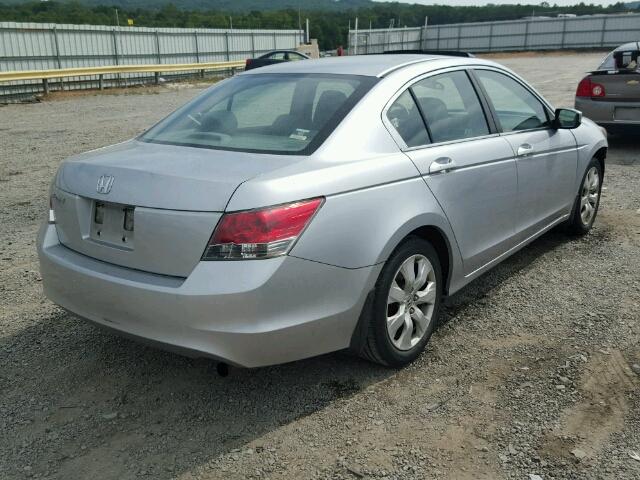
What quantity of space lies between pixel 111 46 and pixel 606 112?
19921mm

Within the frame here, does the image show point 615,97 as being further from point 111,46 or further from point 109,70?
point 111,46

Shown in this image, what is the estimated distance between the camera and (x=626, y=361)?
361cm

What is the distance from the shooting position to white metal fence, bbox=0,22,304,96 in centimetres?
2030

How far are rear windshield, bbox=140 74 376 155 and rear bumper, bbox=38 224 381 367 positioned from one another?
2.29 ft

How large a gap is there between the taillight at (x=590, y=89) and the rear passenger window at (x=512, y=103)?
5216mm

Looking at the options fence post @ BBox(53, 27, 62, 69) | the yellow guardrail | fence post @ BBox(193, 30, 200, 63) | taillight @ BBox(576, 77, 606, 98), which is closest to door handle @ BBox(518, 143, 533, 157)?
taillight @ BBox(576, 77, 606, 98)

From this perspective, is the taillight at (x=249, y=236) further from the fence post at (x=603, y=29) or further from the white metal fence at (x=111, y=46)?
the fence post at (x=603, y=29)

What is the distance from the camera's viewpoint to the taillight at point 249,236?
2.73m

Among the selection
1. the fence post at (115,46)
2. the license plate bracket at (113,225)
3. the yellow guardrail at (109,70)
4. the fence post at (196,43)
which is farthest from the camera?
the fence post at (196,43)

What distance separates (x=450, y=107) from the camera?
3.99 meters

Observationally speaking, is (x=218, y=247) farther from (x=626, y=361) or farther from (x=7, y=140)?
(x=7, y=140)

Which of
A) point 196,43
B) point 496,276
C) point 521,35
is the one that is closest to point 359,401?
point 496,276

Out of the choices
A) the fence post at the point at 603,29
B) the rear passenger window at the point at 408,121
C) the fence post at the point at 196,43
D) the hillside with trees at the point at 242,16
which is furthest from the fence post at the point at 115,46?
the fence post at the point at 603,29

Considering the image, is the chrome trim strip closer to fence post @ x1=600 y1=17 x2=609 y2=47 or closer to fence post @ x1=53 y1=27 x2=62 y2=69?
fence post @ x1=53 y1=27 x2=62 y2=69
